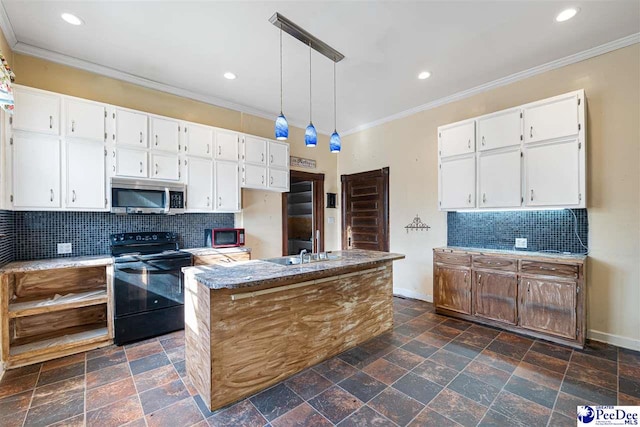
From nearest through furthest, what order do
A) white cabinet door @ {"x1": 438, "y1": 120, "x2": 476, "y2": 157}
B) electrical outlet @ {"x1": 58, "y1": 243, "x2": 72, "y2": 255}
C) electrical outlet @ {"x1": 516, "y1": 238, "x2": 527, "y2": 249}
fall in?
electrical outlet @ {"x1": 58, "y1": 243, "x2": 72, "y2": 255} → electrical outlet @ {"x1": 516, "y1": 238, "x2": 527, "y2": 249} → white cabinet door @ {"x1": 438, "y1": 120, "x2": 476, "y2": 157}

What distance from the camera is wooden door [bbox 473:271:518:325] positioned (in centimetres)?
316

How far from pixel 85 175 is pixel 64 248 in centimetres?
86

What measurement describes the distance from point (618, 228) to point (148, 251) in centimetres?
519

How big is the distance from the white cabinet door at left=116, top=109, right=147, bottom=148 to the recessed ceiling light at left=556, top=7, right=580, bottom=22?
433 cm

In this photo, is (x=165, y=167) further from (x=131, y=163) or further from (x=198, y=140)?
(x=198, y=140)

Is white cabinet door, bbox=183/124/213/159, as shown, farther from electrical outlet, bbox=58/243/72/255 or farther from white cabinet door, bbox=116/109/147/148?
electrical outlet, bbox=58/243/72/255

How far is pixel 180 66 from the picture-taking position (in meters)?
3.20

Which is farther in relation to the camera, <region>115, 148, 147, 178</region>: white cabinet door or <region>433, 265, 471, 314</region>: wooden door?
<region>433, 265, 471, 314</region>: wooden door

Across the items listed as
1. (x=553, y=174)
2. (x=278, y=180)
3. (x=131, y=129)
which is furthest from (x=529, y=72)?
(x=131, y=129)

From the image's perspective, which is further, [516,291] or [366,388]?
[516,291]

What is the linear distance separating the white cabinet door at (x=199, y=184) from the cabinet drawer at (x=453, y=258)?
3.24 m

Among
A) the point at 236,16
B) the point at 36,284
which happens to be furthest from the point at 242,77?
the point at 36,284

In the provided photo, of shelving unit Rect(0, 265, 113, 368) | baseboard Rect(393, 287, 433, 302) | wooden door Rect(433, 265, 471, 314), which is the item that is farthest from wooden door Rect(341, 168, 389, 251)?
shelving unit Rect(0, 265, 113, 368)

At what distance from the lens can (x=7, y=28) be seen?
248 cm
